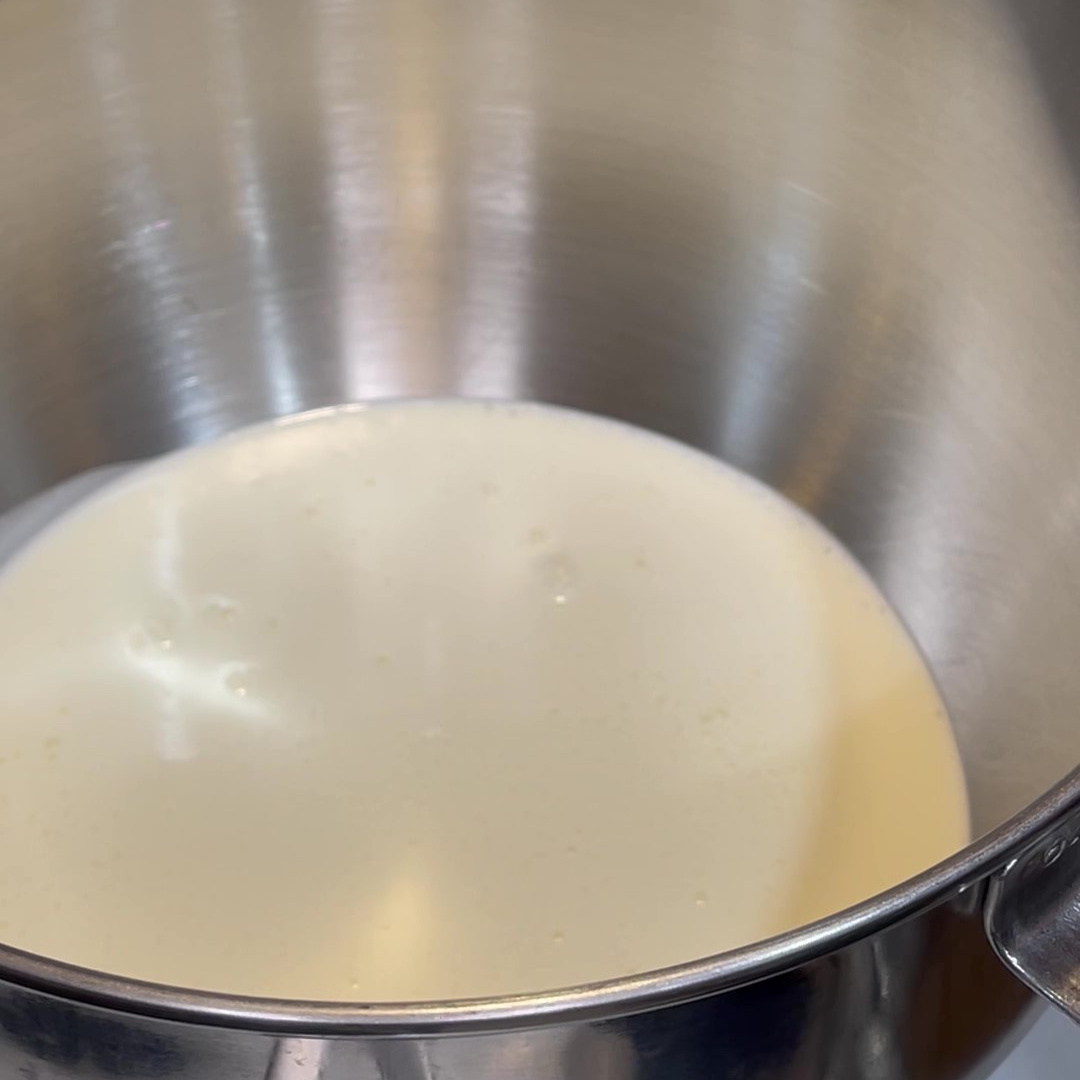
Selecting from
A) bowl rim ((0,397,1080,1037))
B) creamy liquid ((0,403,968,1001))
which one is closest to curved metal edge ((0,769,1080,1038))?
bowl rim ((0,397,1080,1037))

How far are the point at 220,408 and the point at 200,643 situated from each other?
0.21m

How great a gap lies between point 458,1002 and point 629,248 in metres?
0.67

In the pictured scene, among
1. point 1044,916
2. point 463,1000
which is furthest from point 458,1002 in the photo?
point 1044,916

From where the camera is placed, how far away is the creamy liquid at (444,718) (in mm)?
692

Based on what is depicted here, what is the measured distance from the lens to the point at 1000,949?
446 mm

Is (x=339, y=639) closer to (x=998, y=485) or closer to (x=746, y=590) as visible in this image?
(x=746, y=590)

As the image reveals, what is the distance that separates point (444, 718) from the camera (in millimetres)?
787

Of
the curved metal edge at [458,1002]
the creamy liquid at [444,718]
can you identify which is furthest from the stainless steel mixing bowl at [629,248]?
the curved metal edge at [458,1002]

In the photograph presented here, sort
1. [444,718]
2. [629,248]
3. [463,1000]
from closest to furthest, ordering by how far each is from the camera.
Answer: [463,1000] → [444,718] → [629,248]

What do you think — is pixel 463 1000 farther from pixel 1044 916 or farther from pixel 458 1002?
pixel 1044 916

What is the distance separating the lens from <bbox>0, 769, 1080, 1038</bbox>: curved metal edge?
0.37 meters

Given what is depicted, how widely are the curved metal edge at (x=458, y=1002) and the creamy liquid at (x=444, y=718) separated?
0.95ft

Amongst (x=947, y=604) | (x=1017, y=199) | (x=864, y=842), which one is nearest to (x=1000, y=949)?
(x=864, y=842)

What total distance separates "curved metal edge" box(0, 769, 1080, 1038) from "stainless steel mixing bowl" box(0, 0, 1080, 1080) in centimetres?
31
